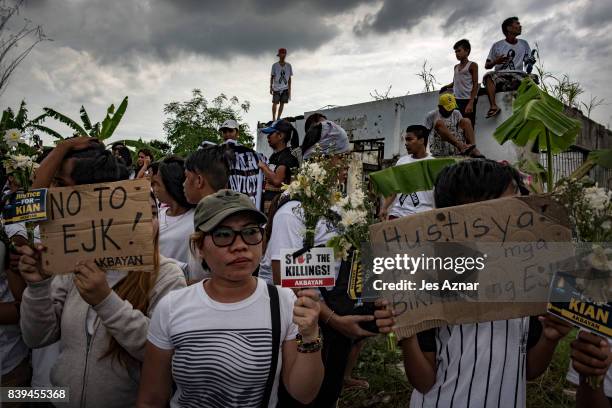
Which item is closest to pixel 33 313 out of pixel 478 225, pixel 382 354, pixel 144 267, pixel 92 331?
pixel 92 331

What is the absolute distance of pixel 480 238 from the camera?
1783 mm

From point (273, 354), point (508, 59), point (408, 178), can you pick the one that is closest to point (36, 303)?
point (273, 354)

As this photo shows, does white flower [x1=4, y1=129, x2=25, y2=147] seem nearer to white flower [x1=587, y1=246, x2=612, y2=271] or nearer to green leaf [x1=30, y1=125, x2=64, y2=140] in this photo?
white flower [x1=587, y1=246, x2=612, y2=271]

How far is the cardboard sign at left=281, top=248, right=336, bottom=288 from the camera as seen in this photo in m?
1.79

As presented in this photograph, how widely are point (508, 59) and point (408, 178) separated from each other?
20.5 ft

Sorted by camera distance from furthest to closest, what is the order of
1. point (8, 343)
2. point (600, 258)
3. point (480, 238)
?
point (8, 343) < point (480, 238) < point (600, 258)

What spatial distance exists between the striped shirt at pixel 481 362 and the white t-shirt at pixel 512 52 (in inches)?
303

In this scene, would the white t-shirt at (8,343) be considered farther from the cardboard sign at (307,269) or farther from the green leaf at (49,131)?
the green leaf at (49,131)

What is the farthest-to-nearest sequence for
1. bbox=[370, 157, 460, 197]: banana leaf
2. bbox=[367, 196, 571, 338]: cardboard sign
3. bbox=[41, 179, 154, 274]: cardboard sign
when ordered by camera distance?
bbox=[370, 157, 460, 197]: banana leaf < bbox=[41, 179, 154, 274]: cardboard sign < bbox=[367, 196, 571, 338]: cardboard sign

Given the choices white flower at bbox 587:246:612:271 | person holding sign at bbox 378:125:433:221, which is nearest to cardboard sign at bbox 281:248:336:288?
white flower at bbox 587:246:612:271

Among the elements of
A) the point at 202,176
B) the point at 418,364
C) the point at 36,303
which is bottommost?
the point at 418,364

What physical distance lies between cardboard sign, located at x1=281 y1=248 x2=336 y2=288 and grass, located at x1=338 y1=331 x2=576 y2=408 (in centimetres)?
249

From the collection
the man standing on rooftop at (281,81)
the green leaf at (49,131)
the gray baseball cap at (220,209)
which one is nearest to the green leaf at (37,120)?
the green leaf at (49,131)

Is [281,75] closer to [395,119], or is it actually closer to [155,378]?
[395,119]
